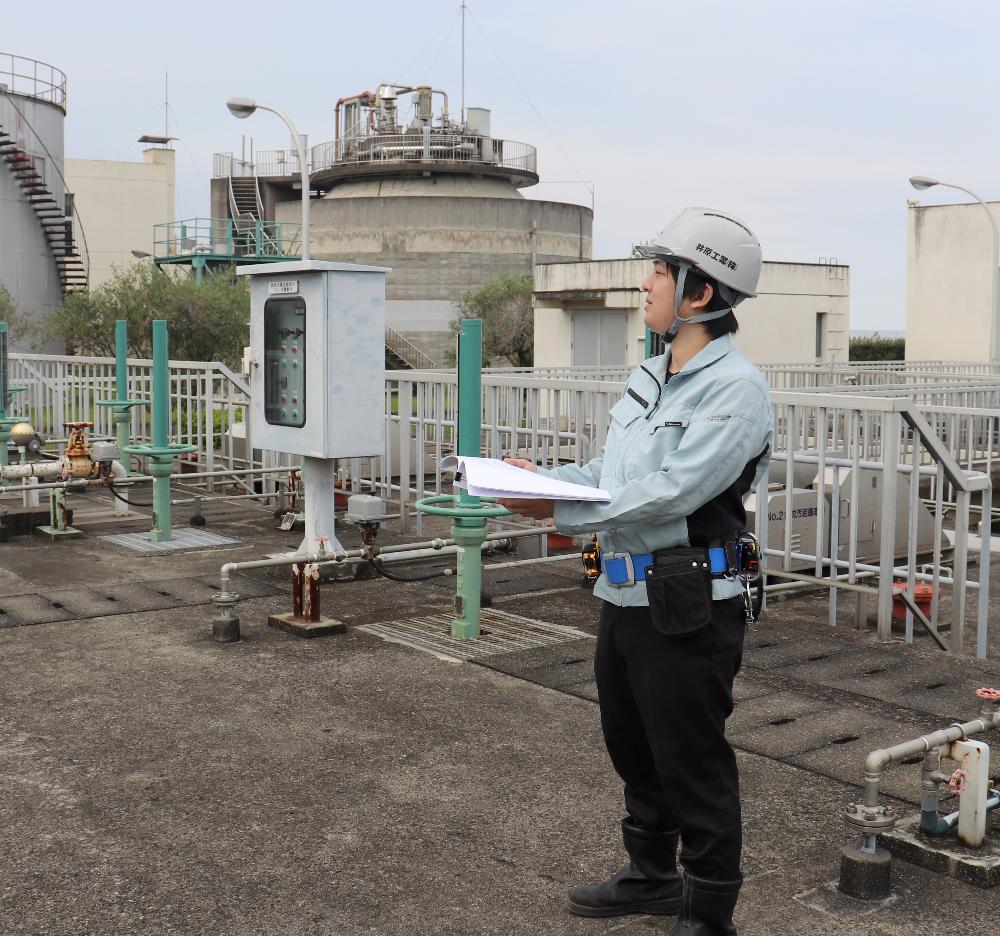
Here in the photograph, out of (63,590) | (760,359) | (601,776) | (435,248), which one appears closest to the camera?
(601,776)

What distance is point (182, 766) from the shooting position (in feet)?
17.1

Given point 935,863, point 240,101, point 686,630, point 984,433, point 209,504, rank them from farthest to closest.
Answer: point 240,101 → point 984,433 → point 209,504 → point 935,863 → point 686,630

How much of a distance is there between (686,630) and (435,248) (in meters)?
48.8

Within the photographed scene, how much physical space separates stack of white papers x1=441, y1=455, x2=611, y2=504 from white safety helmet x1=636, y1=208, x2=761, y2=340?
569 mm

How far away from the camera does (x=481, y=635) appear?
7.55m

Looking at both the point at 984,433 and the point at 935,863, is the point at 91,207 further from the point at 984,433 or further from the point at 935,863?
the point at 935,863

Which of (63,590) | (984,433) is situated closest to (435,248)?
(984,433)

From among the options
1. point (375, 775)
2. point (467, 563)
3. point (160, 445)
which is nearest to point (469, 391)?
point (467, 563)

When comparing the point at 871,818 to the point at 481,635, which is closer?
the point at 871,818

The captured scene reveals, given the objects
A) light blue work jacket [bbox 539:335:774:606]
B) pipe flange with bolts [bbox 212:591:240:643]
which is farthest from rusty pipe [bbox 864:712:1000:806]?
pipe flange with bolts [bbox 212:591:240:643]

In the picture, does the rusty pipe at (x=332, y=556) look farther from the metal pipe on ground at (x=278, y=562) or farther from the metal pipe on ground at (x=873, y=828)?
the metal pipe on ground at (x=873, y=828)

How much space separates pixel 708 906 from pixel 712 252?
1.79 m

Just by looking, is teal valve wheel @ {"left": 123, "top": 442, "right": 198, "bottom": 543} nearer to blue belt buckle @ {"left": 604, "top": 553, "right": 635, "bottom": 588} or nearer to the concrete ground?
the concrete ground

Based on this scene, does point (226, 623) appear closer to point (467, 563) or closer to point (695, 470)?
point (467, 563)
